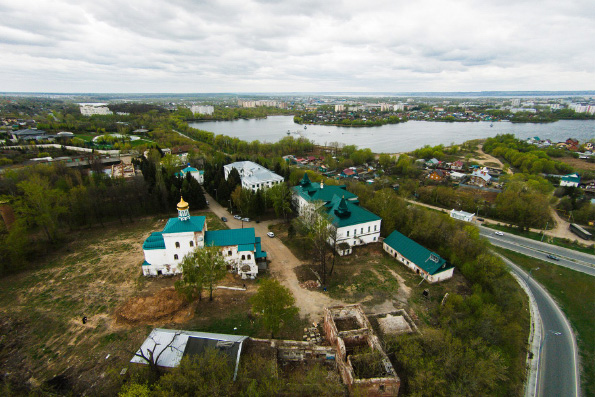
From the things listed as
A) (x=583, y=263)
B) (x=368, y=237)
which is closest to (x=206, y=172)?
(x=368, y=237)

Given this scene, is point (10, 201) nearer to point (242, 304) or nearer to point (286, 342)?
point (242, 304)

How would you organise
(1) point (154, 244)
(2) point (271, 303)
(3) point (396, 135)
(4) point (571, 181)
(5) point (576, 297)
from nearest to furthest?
(2) point (271, 303)
(1) point (154, 244)
(5) point (576, 297)
(4) point (571, 181)
(3) point (396, 135)

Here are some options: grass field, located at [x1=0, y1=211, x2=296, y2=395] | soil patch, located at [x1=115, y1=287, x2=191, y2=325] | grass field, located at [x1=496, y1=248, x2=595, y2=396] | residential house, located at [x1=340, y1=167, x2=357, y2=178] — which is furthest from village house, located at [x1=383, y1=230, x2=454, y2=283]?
residential house, located at [x1=340, y1=167, x2=357, y2=178]

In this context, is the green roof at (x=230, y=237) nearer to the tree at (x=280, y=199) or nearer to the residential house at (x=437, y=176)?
the tree at (x=280, y=199)

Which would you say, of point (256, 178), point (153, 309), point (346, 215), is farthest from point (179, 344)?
point (256, 178)

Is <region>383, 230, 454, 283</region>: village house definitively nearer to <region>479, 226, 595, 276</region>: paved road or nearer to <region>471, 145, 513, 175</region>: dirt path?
<region>479, 226, 595, 276</region>: paved road

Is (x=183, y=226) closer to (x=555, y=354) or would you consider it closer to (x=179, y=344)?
(x=179, y=344)
